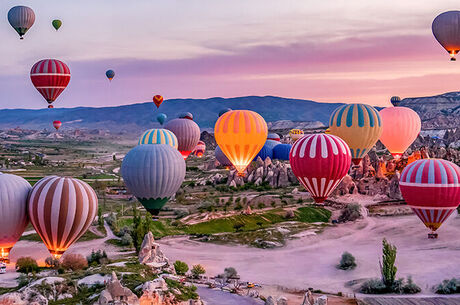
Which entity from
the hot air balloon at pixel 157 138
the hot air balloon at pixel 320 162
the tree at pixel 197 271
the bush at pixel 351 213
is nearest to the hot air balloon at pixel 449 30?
the hot air balloon at pixel 320 162

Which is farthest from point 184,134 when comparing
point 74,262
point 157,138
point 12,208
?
point 12,208

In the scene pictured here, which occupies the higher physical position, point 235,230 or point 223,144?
point 223,144

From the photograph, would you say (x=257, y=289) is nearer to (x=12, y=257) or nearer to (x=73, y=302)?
(x=73, y=302)

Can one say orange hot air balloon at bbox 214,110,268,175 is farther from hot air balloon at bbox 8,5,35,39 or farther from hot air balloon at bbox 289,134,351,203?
hot air balloon at bbox 8,5,35,39

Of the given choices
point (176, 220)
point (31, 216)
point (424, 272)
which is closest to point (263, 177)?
point (176, 220)

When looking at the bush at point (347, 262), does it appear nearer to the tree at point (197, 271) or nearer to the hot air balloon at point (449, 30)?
the tree at point (197, 271)

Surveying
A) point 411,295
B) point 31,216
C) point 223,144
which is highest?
point 223,144

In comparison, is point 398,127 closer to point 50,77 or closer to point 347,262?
point 347,262
